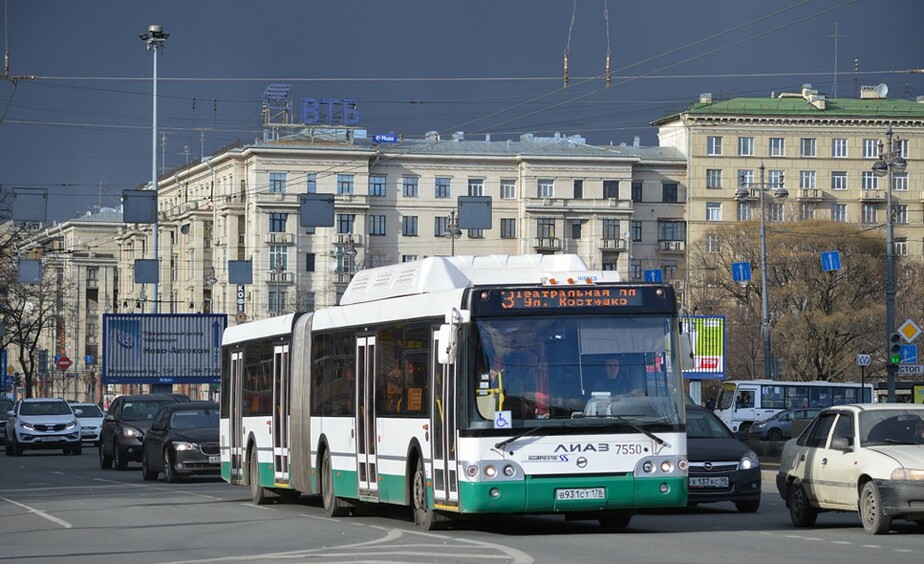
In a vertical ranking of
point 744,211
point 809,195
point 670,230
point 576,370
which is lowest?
point 576,370

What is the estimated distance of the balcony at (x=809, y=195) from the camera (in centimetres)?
12812

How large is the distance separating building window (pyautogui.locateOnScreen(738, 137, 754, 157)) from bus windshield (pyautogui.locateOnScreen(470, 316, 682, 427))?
112m

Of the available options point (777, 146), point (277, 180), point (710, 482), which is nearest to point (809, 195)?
point (777, 146)

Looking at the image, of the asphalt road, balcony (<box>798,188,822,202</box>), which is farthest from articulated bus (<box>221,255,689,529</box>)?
balcony (<box>798,188,822,202</box>)

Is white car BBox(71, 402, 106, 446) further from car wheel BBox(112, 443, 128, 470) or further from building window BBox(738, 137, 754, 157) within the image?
building window BBox(738, 137, 754, 157)

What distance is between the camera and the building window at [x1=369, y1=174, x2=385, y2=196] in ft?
418

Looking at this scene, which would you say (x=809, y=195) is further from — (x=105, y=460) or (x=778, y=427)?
(x=105, y=460)

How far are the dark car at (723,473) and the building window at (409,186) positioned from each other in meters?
106

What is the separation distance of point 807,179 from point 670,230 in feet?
34.0

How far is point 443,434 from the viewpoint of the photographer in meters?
18.4

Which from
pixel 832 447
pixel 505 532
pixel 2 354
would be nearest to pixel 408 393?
pixel 505 532

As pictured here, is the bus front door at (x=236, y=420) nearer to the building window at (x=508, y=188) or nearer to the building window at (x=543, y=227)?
the building window at (x=543, y=227)

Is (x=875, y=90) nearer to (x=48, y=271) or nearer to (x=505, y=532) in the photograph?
(x=48, y=271)

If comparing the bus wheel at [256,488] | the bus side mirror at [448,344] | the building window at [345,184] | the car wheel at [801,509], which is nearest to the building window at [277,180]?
the building window at [345,184]
